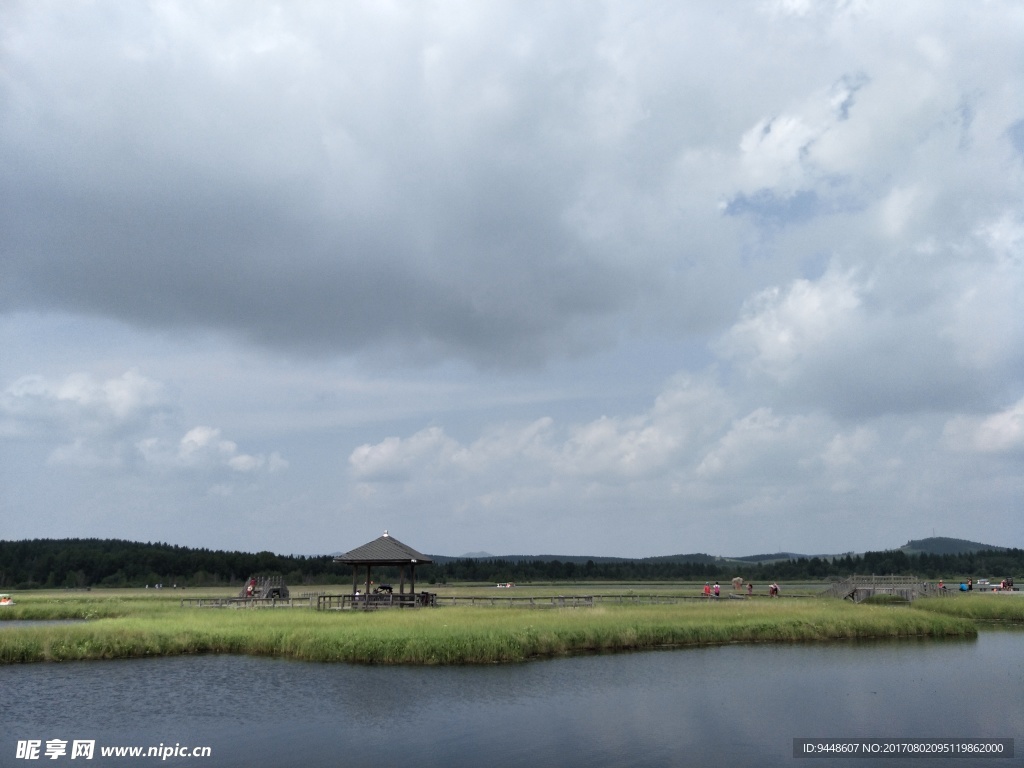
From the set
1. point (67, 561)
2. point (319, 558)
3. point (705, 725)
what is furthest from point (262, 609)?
point (319, 558)

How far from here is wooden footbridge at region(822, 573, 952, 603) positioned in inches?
2287

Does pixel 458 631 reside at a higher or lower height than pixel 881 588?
lower

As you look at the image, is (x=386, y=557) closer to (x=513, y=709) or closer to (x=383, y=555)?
(x=383, y=555)

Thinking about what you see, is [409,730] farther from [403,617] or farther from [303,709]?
[403,617]

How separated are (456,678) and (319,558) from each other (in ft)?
515

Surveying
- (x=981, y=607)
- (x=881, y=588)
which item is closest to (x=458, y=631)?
(x=981, y=607)

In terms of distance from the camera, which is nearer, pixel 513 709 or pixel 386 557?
pixel 513 709

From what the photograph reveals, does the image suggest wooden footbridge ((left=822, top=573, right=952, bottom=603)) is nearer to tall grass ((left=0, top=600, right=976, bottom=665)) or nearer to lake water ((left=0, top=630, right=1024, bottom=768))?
tall grass ((left=0, top=600, right=976, bottom=665))

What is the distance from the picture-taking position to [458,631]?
33.4 metres

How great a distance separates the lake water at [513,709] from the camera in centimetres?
1919

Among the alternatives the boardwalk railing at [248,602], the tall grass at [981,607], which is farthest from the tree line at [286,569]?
the tall grass at [981,607]

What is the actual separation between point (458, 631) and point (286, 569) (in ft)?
419

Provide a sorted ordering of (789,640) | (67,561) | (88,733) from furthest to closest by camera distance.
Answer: (67,561) → (789,640) → (88,733)

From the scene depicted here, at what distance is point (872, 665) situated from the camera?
32.0 metres
